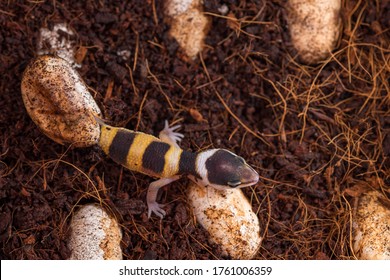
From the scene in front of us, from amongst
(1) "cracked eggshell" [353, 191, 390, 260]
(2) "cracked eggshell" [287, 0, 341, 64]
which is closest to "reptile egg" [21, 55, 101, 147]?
(2) "cracked eggshell" [287, 0, 341, 64]

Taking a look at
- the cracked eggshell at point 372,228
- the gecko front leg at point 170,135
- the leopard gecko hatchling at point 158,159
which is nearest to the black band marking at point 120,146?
the leopard gecko hatchling at point 158,159

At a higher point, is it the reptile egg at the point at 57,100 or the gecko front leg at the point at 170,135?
the reptile egg at the point at 57,100

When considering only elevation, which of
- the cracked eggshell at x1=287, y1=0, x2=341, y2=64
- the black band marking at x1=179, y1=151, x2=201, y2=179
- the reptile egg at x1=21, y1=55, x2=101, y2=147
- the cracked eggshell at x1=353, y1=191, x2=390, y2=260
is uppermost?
the cracked eggshell at x1=287, y1=0, x2=341, y2=64

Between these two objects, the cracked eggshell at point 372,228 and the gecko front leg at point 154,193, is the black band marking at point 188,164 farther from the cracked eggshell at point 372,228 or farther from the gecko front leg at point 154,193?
the cracked eggshell at point 372,228

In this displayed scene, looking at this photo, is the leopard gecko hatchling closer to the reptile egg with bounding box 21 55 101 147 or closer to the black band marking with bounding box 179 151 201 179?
the black band marking with bounding box 179 151 201 179

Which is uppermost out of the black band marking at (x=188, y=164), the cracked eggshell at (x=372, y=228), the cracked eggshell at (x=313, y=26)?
the cracked eggshell at (x=313, y=26)

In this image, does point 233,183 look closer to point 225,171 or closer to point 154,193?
point 225,171

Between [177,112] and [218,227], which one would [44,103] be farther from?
[218,227]
